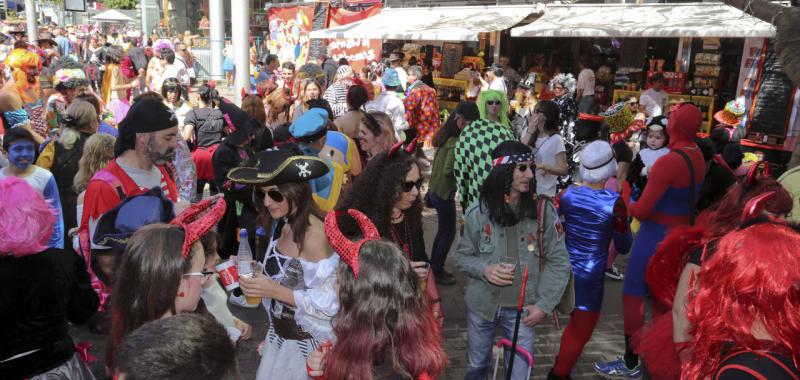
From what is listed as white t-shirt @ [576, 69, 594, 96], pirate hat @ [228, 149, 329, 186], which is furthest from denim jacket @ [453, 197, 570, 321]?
white t-shirt @ [576, 69, 594, 96]

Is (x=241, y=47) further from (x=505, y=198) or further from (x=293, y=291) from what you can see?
(x=293, y=291)

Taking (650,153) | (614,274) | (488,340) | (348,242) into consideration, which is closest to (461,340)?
(488,340)

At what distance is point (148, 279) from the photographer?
2.34 metres

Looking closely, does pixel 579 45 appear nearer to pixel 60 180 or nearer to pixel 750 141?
pixel 750 141

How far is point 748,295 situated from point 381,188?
6.99 ft

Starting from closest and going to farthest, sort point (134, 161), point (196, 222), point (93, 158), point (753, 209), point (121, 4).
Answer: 1. point (753, 209)
2. point (196, 222)
3. point (134, 161)
4. point (93, 158)
5. point (121, 4)

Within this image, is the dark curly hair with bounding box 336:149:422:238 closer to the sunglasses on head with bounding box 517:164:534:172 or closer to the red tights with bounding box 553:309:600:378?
the sunglasses on head with bounding box 517:164:534:172

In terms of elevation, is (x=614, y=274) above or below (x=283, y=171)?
below

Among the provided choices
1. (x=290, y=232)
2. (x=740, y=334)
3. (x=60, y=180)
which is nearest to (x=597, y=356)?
(x=290, y=232)

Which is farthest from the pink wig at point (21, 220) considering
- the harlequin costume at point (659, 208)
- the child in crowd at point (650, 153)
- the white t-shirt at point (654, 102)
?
the white t-shirt at point (654, 102)

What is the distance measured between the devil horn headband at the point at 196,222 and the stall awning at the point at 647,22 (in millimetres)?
10600

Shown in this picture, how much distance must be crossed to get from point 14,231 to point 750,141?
11797mm

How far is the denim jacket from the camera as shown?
11.9ft

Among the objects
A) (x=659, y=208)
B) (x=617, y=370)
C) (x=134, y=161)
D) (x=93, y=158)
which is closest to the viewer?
(x=134, y=161)
